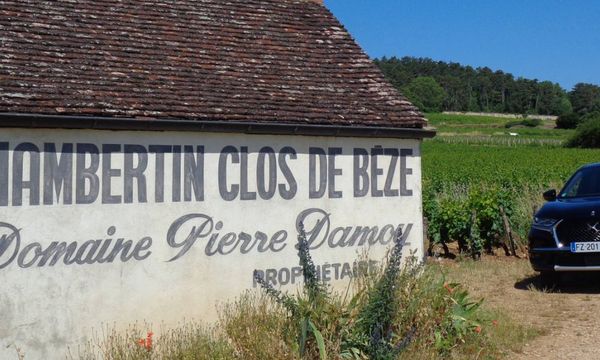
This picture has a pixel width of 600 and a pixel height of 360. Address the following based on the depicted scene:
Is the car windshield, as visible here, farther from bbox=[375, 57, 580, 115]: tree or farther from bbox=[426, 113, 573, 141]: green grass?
bbox=[375, 57, 580, 115]: tree

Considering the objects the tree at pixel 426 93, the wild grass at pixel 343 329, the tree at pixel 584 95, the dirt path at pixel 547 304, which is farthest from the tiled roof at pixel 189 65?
the tree at pixel 584 95

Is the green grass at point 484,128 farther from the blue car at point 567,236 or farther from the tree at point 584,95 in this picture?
the blue car at point 567,236

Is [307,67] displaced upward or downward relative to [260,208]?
upward

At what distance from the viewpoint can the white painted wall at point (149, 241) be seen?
7930 mm

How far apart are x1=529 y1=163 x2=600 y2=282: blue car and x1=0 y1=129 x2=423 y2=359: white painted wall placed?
2484 mm

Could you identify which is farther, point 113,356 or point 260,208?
point 260,208

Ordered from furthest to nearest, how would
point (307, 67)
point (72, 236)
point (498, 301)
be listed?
point (498, 301) → point (307, 67) → point (72, 236)

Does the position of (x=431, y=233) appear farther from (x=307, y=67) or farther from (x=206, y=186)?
(x=206, y=186)

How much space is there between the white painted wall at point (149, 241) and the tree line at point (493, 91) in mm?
116445

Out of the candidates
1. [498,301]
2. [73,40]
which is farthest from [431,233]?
[73,40]

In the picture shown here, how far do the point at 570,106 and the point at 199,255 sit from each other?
140m

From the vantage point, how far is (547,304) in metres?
11.1

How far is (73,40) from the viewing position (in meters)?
9.33

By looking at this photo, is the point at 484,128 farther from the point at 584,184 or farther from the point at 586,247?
the point at 586,247
